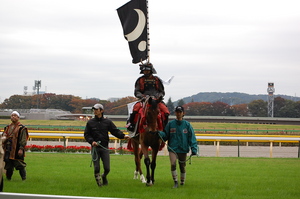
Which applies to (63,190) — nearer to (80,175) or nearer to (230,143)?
(80,175)

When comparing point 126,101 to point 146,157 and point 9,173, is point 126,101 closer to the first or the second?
point 9,173

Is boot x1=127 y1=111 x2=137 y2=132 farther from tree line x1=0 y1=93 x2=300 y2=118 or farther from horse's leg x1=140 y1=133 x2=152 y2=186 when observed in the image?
tree line x1=0 y1=93 x2=300 y2=118

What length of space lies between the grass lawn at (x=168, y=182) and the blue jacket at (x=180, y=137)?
754mm

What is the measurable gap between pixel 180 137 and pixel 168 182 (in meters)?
1.33

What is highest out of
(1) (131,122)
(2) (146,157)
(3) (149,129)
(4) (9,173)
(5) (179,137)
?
(1) (131,122)

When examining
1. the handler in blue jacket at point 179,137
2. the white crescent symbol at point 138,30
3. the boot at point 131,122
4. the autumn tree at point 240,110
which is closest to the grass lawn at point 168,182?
the handler in blue jacket at point 179,137

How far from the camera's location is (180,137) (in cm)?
984

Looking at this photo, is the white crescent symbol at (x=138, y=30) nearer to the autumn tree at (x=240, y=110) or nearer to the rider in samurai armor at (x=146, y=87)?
the rider in samurai armor at (x=146, y=87)

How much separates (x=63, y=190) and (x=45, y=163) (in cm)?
608

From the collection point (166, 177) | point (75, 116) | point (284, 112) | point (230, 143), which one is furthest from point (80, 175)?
point (284, 112)

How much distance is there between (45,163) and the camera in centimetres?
1485

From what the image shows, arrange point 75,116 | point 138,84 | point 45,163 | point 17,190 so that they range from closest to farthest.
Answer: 1. point 17,190
2. point 138,84
3. point 45,163
4. point 75,116

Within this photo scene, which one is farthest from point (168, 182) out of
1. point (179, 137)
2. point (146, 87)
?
point (146, 87)

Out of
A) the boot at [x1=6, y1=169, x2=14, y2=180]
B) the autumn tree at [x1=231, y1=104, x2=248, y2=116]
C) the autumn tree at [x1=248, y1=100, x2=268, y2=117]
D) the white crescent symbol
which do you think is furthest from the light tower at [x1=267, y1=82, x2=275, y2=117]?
the boot at [x1=6, y1=169, x2=14, y2=180]
